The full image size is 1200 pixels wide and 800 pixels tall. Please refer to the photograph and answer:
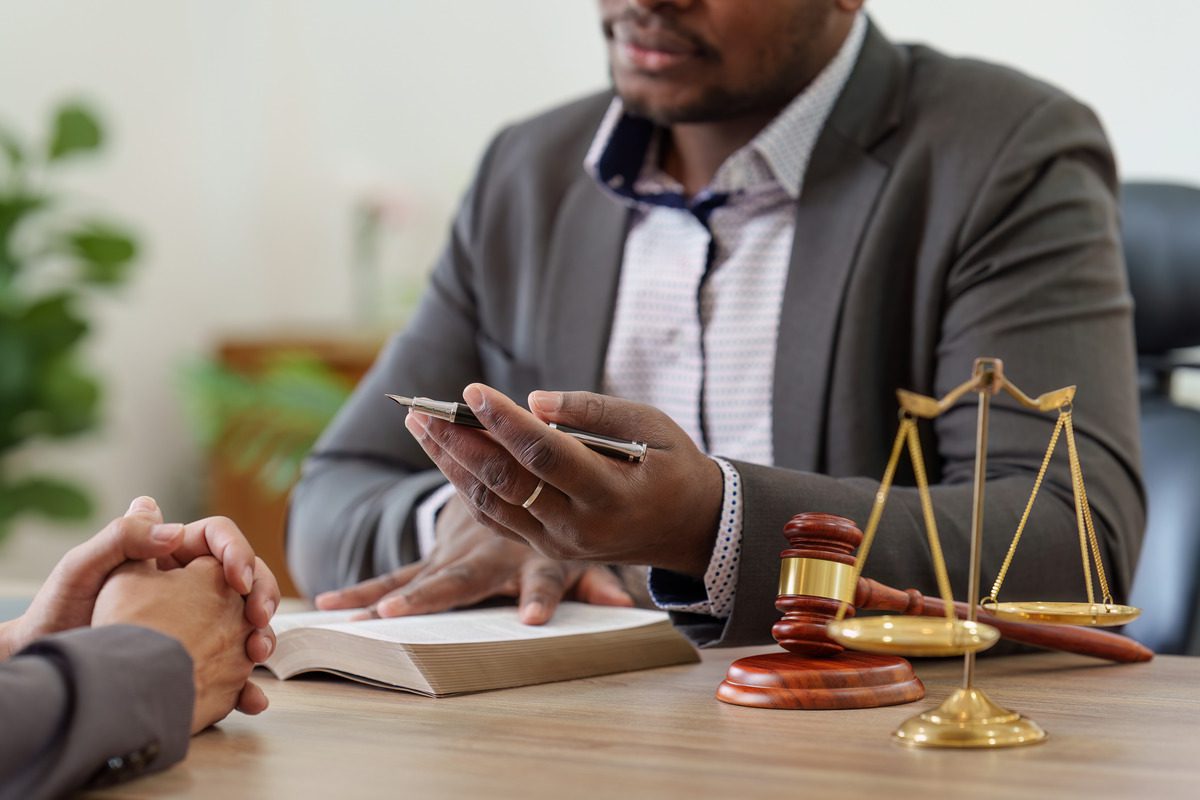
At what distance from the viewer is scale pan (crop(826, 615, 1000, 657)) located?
2.47 ft

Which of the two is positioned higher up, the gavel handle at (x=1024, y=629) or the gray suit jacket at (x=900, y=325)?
the gray suit jacket at (x=900, y=325)

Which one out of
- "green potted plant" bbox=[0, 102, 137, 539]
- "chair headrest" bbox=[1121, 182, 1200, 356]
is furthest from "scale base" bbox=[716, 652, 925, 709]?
"green potted plant" bbox=[0, 102, 137, 539]

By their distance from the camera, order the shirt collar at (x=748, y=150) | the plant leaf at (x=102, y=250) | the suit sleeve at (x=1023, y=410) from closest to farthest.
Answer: the suit sleeve at (x=1023, y=410) → the shirt collar at (x=748, y=150) → the plant leaf at (x=102, y=250)

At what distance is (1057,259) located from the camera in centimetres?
152

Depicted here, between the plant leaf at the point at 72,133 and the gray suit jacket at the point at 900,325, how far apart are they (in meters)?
2.13

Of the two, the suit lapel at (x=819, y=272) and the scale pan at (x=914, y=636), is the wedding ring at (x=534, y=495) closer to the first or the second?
the scale pan at (x=914, y=636)

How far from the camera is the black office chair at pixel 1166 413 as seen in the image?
5.46 ft

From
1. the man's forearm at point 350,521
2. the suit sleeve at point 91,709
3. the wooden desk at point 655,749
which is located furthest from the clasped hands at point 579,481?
the man's forearm at point 350,521

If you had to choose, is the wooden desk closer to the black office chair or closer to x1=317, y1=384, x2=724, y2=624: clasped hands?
x1=317, y1=384, x2=724, y2=624: clasped hands

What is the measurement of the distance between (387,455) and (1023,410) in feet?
2.59

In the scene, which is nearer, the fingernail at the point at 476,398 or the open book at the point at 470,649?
the fingernail at the point at 476,398

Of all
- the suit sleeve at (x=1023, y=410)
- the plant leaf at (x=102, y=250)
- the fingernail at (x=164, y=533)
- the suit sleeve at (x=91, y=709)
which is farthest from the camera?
the plant leaf at (x=102, y=250)

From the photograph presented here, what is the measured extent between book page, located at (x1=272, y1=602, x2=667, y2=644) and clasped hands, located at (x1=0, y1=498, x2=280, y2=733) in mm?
110

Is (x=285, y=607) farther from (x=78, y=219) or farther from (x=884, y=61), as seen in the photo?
(x=78, y=219)
